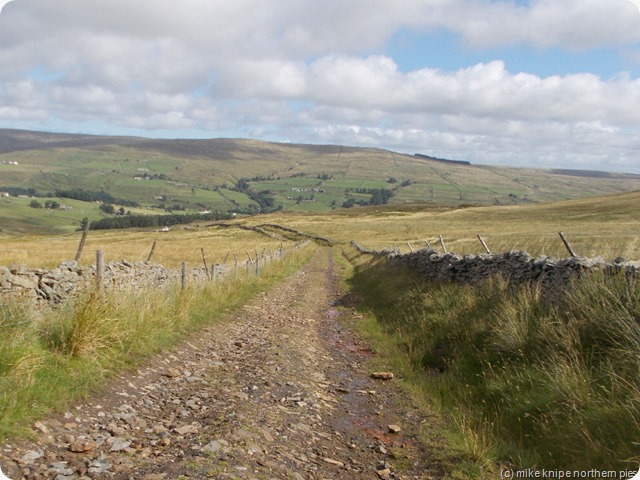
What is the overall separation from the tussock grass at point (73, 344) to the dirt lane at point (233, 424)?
0.81 feet

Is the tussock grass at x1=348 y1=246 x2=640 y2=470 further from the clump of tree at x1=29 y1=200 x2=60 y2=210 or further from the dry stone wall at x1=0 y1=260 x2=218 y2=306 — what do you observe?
the clump of tree at x1=29 y1=200 x2=60 y2=210

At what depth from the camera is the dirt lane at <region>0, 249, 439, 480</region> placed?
484 centimetres

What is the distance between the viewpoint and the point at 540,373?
646cm

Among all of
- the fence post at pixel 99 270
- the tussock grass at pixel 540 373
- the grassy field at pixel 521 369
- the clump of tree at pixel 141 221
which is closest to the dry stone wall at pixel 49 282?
the fence post at pixel 99 270

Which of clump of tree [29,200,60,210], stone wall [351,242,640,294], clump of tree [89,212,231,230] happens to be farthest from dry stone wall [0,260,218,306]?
clump of tree [29,200,60,210]

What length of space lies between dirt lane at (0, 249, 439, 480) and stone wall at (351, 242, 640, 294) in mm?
3773

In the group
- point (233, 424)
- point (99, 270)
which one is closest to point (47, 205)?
point (99, 270)

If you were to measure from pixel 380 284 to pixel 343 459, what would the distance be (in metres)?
13.8

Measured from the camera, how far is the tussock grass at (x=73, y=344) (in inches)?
212

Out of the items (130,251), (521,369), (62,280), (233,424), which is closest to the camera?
(233,424)

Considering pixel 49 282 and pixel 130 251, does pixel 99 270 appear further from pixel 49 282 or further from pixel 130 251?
pixel 130 251

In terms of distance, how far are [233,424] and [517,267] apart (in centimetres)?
→ 767

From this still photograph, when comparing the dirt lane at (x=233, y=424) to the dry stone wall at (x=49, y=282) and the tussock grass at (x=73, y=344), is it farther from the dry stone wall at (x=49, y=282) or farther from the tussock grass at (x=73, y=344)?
the dry stone wall at (x=49, y=282)

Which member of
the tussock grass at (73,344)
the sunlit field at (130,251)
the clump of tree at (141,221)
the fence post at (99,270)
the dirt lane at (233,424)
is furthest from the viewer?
the clump of tree at (141,221)
